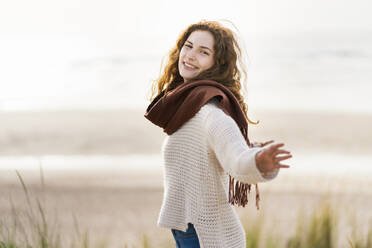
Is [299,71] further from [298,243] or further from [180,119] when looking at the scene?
[180,119]

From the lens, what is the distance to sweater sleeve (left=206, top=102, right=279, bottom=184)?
1805 millimetres

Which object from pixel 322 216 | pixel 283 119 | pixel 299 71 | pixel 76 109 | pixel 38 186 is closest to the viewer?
pixel 322 216

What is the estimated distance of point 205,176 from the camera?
204cm

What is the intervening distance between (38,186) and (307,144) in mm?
4326

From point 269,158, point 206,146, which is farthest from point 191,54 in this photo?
point 269,158

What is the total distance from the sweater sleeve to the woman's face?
0.91 feet

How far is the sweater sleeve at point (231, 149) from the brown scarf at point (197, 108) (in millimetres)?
54

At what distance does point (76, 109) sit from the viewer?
12617 millimetres

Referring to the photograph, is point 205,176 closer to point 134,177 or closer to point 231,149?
point 231,149

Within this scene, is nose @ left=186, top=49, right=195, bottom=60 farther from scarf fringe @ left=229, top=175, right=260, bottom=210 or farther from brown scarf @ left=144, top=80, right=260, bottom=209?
scarf fringe @ left=229, top=175, right=260, bottom=210

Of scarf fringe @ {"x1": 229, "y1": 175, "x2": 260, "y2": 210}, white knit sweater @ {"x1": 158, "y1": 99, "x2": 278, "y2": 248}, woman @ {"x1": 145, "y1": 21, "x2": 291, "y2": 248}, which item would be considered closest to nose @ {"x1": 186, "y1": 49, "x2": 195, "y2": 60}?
A: woman @ {"x1": 145, "y1": 21, "x2": 291, "y2": 248}

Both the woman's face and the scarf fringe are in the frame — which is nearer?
the scarf fringe

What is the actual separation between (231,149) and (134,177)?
4429 millimetres

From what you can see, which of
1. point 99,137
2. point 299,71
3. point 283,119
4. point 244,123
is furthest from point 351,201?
point 299,71
